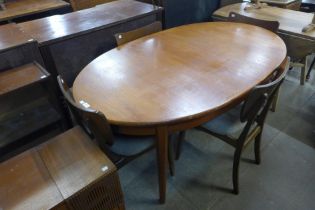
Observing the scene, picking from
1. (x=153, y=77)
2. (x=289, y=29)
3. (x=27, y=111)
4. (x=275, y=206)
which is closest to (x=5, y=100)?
(x=27, y=111)

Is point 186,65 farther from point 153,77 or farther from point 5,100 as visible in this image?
point 5,100

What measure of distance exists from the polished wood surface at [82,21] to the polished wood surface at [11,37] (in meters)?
0.07

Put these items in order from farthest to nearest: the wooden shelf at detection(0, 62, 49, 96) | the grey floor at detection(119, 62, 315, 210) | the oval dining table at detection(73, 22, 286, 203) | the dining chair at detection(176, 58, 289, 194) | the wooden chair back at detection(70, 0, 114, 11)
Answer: the wooden chair back at detection(70, 0, 114, 11), the grey floor at detection(119, 62, 315, 210), the wooden shelf at detection(0, 62, 49, 96), the dining chair at detection(176, 58, 289, 194), the oval dining table at detection(73, 22, 286, 203)

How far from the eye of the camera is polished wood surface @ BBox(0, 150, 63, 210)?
95cm

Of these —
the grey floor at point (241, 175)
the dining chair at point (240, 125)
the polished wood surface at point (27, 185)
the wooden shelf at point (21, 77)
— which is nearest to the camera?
the polished wood surface at point (27, 185)

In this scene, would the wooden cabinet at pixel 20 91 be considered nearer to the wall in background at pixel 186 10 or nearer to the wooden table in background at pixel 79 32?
the wooden table in background at pixel 79 32

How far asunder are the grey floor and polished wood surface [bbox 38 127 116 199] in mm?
546

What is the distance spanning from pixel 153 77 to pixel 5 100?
1.22 metres

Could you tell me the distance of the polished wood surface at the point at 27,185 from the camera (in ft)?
3.11

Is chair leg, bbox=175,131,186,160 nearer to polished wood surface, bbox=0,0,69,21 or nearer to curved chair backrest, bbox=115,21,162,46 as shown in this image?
curved chair backrest, bbox=115,21,162,46

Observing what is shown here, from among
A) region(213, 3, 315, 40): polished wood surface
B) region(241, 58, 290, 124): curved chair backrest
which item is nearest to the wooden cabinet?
region(241, 58, 290, 124): curved chair backrest

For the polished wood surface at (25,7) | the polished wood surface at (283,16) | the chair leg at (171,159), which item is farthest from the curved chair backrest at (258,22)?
the polished wood surface at (25,7)

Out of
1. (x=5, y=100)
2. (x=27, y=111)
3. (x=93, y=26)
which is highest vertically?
(x=93, y=26)

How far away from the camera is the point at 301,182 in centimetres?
154
